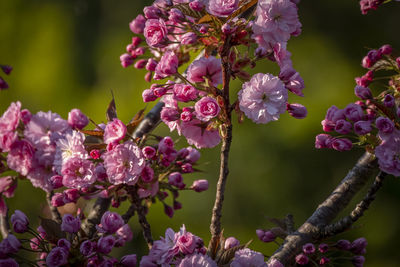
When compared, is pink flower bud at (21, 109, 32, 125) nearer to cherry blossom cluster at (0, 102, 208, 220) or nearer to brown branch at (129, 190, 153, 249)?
cherry blossom cluster at (0, 102, 208, 220)

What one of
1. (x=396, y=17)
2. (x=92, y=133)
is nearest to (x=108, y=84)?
(x=396, y=17)

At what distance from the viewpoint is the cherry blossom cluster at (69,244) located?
124 cm

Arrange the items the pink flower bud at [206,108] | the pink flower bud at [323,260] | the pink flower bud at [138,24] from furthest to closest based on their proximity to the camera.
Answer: the pink flower bud at [138,24] < the pink flower bud at [323,260] < the pink flower bud at [206,108]

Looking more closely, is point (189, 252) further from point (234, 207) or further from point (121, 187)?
point (234, 207)

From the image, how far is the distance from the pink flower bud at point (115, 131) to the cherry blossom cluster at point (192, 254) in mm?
273

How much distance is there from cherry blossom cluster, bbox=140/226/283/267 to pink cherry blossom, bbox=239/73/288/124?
31cm

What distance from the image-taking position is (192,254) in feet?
3.94

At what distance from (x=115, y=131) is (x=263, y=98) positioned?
1.24 ft

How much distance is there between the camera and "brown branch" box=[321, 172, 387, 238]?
4.42 feet

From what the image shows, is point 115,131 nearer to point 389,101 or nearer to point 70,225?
point 70,225

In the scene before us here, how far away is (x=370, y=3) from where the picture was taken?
1518mm

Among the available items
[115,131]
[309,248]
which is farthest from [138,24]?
[309,248]

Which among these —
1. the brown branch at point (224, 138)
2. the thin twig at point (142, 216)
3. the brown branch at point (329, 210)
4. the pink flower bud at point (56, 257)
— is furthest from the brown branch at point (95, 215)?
the brown branch at point (329, 210)

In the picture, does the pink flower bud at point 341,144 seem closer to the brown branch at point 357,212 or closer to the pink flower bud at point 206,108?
the brown branch at point 357,212
